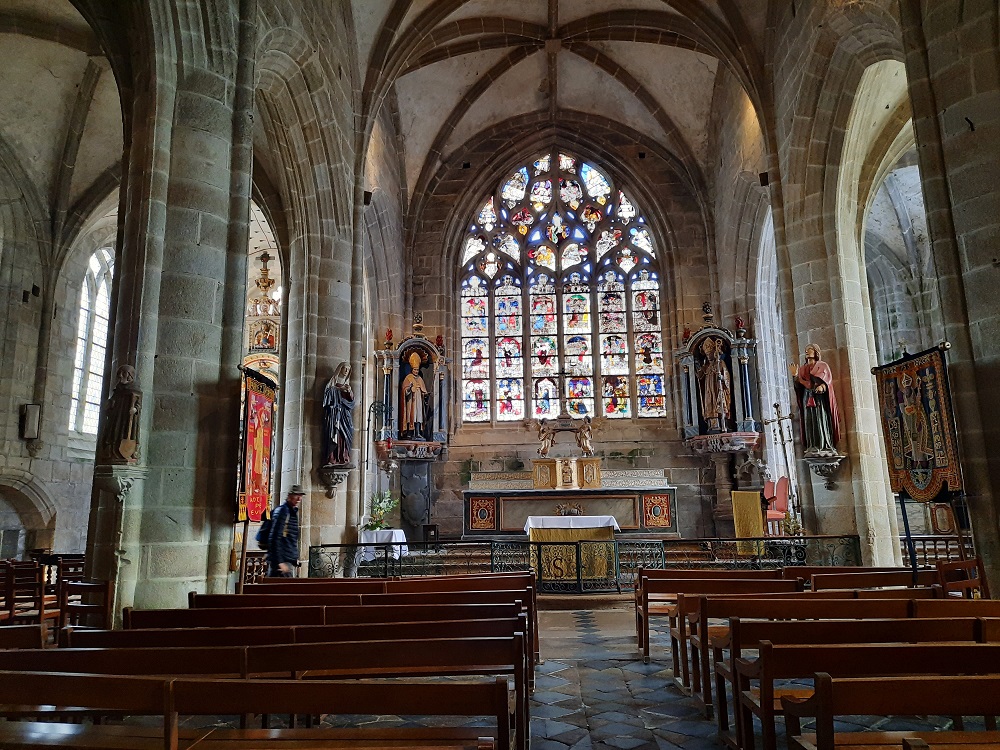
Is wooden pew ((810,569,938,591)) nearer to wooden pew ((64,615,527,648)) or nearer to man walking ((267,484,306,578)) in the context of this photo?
wooden pew ((64,615,527,648))

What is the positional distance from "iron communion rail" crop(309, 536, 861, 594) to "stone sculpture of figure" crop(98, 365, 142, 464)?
3048 mm

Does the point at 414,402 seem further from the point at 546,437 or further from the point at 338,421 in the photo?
the point at 338,421

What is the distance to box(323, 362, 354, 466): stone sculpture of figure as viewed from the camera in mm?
10609

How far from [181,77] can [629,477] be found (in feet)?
35.1

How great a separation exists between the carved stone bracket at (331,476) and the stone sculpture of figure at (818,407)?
6.58 m

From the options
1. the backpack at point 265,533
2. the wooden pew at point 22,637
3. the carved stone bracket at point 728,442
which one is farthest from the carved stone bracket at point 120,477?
the carved stone bracket at point 728,442

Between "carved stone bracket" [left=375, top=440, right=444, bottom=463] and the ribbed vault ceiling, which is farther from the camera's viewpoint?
"carved stone bracket" [left=375, top=440, right=444, bottom=463]

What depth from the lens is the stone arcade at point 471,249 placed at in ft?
22.8

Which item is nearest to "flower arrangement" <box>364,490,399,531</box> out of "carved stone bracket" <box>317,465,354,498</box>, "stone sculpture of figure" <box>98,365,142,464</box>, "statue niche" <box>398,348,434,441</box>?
"statue niche" <box>398,348,434,441</box>

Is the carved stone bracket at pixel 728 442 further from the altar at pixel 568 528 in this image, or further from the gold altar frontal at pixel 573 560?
the gold altar frontal at pixel 573 560

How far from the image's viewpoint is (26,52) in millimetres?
11625

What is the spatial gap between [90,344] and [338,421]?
7703 millimetres

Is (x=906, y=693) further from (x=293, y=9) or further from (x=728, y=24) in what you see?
(x=728, y=24)

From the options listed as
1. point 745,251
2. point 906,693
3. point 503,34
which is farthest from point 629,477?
point 906,693
